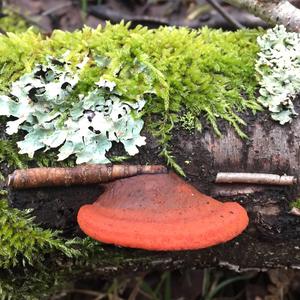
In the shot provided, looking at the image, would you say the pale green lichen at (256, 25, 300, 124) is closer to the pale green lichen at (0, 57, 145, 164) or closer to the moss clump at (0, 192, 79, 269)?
the pale green lichen at (0, 57, 145, 164)

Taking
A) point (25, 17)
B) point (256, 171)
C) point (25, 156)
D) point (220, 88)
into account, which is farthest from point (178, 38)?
point (25, 17)

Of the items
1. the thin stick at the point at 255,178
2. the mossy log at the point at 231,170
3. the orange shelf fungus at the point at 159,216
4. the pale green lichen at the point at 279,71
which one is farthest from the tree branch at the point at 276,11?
the orange shelf fungus at the point at 159,216

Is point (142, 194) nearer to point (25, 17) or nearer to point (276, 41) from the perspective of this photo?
point (276, 41)

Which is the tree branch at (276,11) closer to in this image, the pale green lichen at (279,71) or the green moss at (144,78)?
the pale green lichen at (279,71)

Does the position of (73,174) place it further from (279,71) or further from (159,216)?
(279,71)

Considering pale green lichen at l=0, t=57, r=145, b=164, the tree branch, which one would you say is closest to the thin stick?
pale green lichen at l=0, t=57, r=145, b=164
